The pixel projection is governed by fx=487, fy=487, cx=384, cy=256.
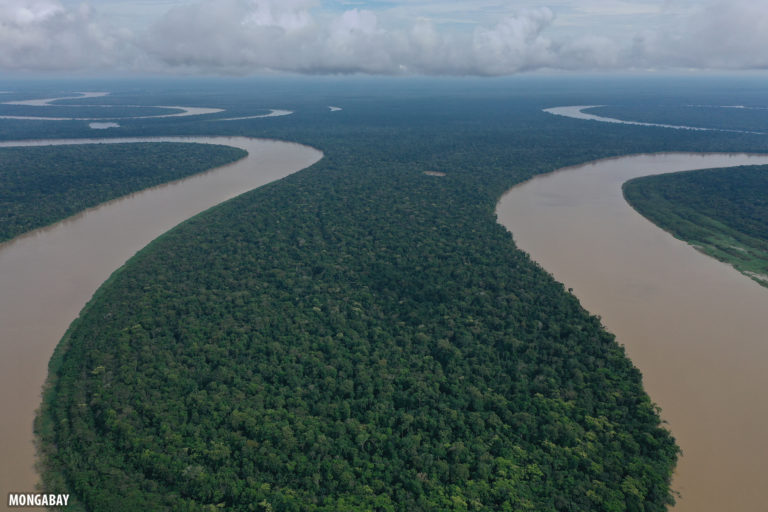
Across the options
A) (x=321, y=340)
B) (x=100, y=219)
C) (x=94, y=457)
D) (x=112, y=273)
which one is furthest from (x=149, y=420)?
(x=100, y=219)

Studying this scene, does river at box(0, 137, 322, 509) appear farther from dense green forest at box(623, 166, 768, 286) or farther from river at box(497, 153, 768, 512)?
dense green forest at box(623, 166, 768, 286)

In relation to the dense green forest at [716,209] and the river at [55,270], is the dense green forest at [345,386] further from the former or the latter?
the dense green forest at [716,209]

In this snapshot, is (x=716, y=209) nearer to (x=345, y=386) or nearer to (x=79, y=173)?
(x=345, y=386)

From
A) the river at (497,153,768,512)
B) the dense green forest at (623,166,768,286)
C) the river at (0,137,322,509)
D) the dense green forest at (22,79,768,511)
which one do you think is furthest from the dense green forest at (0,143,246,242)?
the dense green forest at (623,166,768,286)

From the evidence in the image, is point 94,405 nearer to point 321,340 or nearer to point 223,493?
point 223,493

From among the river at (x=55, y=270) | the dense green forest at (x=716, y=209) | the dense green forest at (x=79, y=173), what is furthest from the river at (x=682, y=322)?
the dense green forest at (x=79, y=173)

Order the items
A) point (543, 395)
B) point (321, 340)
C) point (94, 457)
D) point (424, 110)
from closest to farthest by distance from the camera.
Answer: point (94, 457) < point (543, 395) < point (321, 340) < point (424, 110)
